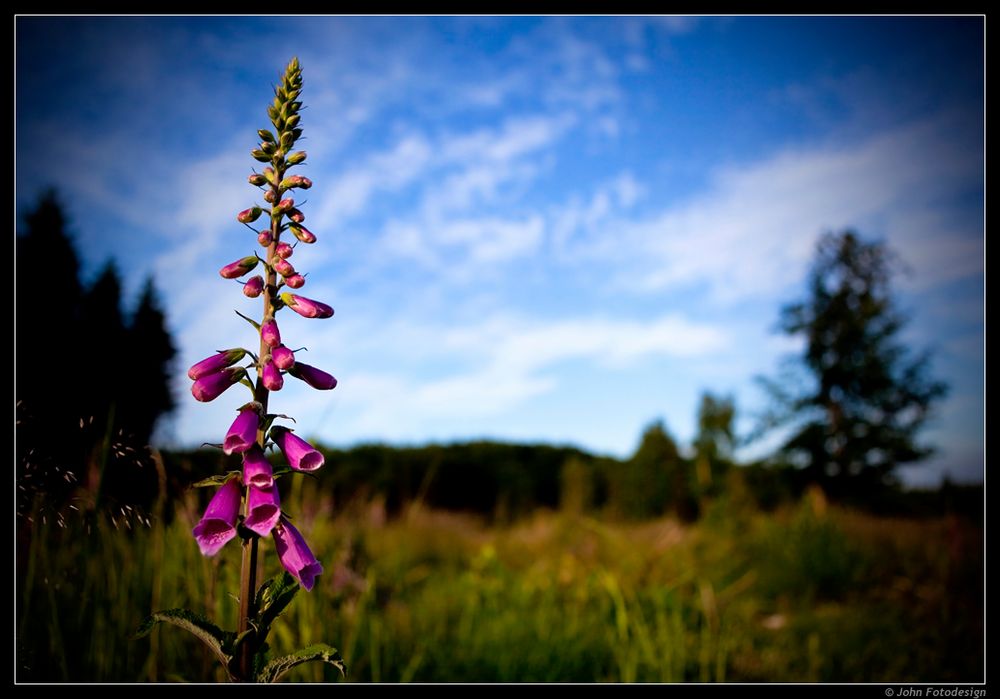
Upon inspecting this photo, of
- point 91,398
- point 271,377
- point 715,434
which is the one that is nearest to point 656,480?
point 715,434

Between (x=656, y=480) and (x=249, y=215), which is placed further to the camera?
(x=656, y=480)

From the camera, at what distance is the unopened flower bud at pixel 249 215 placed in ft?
3.92

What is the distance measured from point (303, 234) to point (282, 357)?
0.27 meters

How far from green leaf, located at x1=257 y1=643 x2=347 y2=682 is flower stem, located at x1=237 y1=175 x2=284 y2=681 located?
0.04 meters

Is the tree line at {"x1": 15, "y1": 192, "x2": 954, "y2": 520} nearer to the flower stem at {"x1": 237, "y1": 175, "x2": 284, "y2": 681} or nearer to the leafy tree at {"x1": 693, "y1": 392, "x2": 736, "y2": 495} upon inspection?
the leafy tree at {"x1": 693, "y1": 392, "x2": 736, "y2": 495}

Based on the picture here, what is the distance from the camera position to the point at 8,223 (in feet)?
6.93

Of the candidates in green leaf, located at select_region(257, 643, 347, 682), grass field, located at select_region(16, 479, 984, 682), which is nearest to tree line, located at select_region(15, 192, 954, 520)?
grass field, located at select_region(16, 479, 984, 682)

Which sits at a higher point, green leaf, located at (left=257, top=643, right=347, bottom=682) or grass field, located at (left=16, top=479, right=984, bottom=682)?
green leaf, located at (left=257, top=643, right=347, bottom=682)

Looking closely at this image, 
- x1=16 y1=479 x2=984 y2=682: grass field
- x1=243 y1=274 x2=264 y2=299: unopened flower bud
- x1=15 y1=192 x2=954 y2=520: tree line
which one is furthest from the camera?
x1=15 y1=192 x2=954 y2=520: tree line

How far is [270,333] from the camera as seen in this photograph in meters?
1.08

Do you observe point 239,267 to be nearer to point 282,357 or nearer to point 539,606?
point 282,357

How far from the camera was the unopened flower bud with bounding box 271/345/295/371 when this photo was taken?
1052 mm

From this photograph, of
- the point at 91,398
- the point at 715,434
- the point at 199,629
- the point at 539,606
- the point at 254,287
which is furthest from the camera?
the point at 715,434
